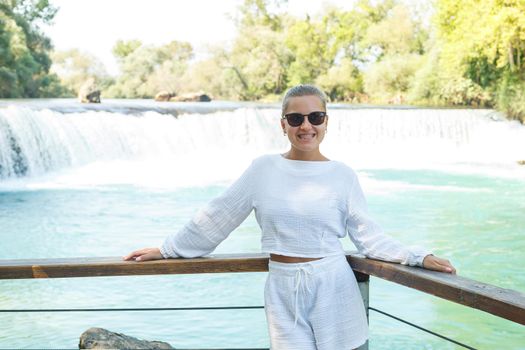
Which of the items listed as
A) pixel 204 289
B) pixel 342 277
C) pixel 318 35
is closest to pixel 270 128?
pixel 204 289

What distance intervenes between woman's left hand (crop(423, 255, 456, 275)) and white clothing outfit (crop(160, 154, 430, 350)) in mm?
18

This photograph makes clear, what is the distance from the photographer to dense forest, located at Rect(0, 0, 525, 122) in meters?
21.4

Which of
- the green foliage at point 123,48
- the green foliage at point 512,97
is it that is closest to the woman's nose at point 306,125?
the green foliage at point 512,97

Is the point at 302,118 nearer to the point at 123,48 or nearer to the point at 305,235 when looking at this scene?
the point at 305,235

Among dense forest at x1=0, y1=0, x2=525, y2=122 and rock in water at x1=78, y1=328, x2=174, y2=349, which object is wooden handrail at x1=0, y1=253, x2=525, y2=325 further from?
dense forest at x1=0, y1=0, x2=525, y2=122

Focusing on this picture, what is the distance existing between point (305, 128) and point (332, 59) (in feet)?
123

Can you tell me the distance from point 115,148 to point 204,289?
356 inches

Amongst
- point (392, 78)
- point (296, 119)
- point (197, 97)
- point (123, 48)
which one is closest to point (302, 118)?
point (296, 119)

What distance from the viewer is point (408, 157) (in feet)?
57.2

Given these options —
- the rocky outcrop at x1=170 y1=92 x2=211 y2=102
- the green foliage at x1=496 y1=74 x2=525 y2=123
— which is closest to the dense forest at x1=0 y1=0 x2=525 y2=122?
the green foliage at x1=496 y1=74 x2=525 y2=123

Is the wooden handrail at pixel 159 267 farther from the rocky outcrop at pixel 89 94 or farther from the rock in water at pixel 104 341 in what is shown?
the rocky outcrop at pixel 89 94

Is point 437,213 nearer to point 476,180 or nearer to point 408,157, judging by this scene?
point 476,180

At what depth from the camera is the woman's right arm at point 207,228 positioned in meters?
1.94

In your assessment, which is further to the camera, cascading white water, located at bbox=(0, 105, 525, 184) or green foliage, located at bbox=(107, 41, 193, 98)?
green foliage, located at bbox=(107, 41, 193, 98)
